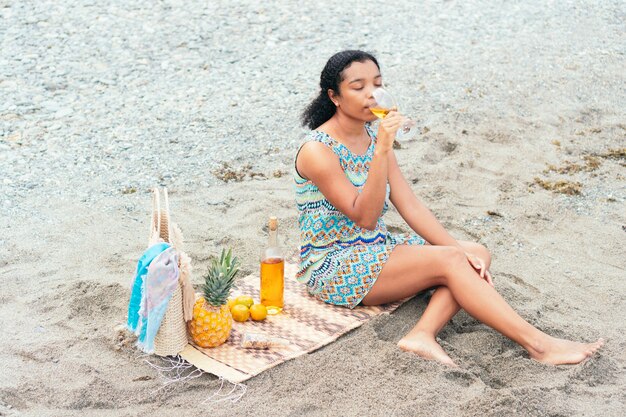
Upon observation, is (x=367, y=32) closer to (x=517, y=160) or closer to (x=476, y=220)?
(x=517, y=160)

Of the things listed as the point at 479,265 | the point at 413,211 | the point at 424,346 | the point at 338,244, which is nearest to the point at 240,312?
the point at 338,244

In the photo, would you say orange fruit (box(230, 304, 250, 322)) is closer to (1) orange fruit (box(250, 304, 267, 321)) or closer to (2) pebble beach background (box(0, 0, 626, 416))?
(1) orange fruit (box(250, 304, 267, 321))

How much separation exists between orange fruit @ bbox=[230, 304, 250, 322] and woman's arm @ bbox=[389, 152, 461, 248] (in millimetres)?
1101

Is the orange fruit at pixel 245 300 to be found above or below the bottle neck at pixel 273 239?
below

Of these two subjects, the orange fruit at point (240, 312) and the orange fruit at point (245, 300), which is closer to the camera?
the orange fruit at point (240, 312)

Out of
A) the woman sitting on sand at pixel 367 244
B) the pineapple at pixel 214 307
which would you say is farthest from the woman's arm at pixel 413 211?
the pineapple at pixel 214 307

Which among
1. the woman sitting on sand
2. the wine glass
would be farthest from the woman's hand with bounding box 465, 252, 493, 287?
the wine glass

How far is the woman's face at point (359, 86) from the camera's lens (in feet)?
14.0

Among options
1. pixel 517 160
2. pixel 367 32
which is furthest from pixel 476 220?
pixel 367 32

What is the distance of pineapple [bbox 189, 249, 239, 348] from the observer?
12.8 ft

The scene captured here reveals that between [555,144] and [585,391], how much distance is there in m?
3.80

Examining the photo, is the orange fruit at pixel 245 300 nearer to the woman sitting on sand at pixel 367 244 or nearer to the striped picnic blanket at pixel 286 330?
the striped picnic blanket at pixel 286 330

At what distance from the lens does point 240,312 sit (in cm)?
430

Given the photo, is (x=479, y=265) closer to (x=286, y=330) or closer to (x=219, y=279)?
(x=286, y=330)
